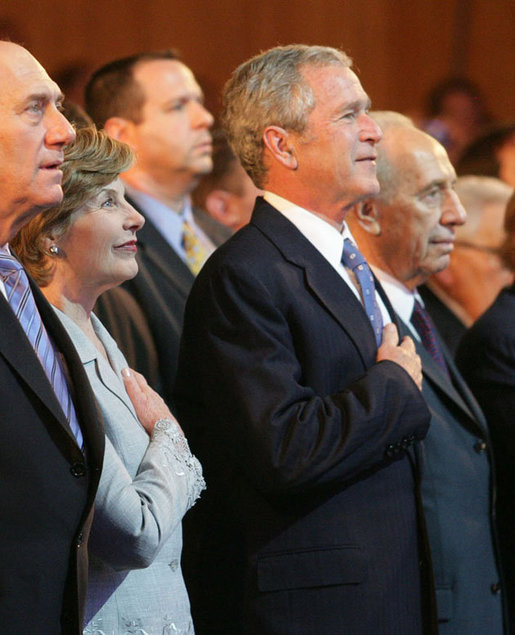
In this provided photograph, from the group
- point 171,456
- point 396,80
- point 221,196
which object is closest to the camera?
point 171,456

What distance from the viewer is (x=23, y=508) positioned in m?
1.73

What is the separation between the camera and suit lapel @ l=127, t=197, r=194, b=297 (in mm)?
3330

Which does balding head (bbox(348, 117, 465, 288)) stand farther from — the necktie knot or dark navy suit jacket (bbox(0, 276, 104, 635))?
dark navy suit jacket (bbox(0, 276, 104, 635))

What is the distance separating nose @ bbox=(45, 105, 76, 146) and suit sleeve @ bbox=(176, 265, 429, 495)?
531mm

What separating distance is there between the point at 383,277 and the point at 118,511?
1.45 metres

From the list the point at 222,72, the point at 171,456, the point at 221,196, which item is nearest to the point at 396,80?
the point at 222,72

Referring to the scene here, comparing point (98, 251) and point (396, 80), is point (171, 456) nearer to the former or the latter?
point (98, 251)

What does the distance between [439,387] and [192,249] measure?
1186mm

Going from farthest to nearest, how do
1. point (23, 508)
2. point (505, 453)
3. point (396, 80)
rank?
point (396, 80)
point (505, 453)
point (23, 508)

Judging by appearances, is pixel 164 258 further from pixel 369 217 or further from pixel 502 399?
pixel 502 399

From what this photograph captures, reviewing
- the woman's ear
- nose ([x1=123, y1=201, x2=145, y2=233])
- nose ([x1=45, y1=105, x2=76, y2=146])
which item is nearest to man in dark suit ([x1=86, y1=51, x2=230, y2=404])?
nose ([x1=123, y1=201, x2=145, y2=233])

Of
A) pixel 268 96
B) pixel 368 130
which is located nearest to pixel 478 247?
pixel 368 130

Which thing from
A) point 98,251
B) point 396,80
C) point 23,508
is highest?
point 98,251

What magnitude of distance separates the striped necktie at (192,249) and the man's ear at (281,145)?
111cm
